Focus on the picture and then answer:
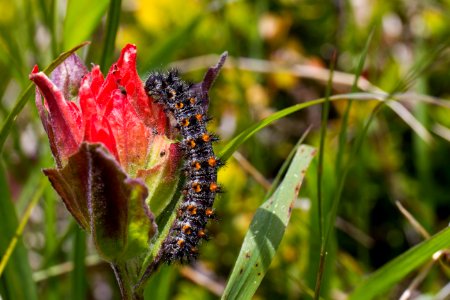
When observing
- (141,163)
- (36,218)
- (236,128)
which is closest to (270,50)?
(236,128)

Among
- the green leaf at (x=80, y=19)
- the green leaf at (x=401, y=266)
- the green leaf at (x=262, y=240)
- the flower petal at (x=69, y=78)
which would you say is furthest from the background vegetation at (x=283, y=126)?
the flower petal at (x=69, y=78)

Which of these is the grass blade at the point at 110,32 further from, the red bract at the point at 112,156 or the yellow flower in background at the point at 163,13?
the yellow flower in background at the point at 163,13

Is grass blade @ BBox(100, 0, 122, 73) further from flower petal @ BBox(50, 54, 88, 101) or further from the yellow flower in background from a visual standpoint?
the yellow flower in background

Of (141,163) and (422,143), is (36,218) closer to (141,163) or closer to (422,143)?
(422,143)

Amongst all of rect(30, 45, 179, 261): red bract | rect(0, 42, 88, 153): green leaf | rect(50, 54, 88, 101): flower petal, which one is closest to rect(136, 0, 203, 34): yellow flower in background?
rect(50, 54, 88, 101): flower petal

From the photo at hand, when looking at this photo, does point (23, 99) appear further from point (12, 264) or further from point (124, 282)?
point (12, 264)
